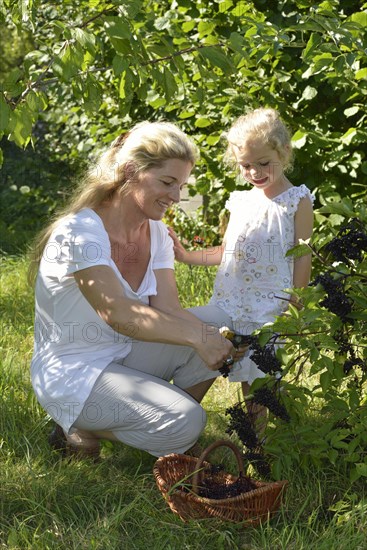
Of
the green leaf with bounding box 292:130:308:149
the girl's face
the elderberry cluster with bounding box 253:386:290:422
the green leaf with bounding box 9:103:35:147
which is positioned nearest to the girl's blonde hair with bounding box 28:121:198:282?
the girl's face

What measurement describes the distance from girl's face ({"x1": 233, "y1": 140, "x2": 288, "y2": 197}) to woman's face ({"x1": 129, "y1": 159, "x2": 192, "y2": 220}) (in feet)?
1.28

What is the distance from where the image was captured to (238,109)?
443cm

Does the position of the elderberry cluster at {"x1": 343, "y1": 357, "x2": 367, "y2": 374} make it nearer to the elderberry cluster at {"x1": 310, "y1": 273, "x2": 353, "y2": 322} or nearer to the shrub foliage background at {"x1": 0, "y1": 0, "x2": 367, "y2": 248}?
the elderberry cluster at {"x1": 310, "y1": 273, "x2": 353, "y2": 322}

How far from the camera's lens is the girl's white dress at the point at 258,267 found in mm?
3504

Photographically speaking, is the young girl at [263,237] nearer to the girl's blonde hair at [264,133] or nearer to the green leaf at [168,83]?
the girl's blonde hair at [264,133]

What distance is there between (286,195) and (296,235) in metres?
0.17

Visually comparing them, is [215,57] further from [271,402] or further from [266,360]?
[271,402]

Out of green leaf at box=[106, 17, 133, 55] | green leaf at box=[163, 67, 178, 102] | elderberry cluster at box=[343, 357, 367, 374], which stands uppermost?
green leaf at box=[106, 17, 133, 55]

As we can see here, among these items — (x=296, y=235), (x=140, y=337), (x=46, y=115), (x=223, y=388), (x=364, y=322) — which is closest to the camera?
(x=364, y=322)

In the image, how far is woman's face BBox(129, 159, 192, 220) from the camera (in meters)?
3.14

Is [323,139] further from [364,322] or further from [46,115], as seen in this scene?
[46,115]

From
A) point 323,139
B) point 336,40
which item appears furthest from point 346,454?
point 323,139

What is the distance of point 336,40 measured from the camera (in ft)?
10.9

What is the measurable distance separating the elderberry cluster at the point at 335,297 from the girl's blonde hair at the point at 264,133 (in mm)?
1104
